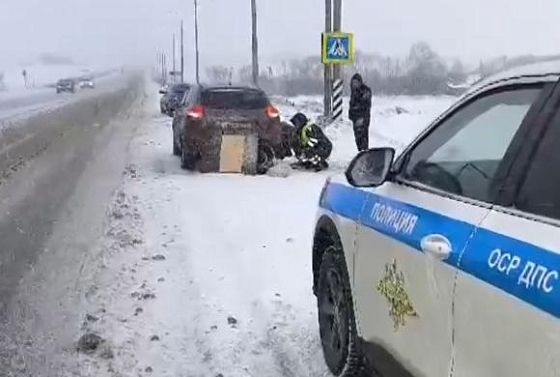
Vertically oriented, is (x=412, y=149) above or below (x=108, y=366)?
above

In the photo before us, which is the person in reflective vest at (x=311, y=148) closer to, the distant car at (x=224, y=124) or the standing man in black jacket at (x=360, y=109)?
the distant car at (x=224, y=124)

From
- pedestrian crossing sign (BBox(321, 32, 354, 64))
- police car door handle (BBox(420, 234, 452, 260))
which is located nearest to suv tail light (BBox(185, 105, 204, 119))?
pedestrian crossing sign (BBox(321, 32, 354, 64))

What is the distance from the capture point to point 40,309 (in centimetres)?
625

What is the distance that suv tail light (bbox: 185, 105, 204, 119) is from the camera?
14745 millimetres

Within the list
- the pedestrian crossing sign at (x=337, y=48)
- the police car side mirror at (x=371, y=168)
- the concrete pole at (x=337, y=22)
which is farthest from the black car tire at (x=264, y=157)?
the concrete pole at (x=337, y=22)

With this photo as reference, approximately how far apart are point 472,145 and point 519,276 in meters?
1.08

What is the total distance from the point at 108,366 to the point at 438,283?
2.71 metres

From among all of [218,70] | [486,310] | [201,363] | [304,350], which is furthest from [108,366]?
[218,70]

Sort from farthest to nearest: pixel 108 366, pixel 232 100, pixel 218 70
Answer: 1. pixel 218 70
2. pixel 232 100
3. pixel 108 366

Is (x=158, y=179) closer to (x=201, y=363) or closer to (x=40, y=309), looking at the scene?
(x=40, y=309)

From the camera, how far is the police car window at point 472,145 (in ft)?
9.78

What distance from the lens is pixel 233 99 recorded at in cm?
1513

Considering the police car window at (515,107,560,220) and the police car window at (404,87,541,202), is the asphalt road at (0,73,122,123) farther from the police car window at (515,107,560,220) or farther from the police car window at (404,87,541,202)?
the police car window at (515,107,560,220)

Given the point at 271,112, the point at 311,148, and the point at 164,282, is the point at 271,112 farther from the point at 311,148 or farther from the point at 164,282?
the point at 164,282
